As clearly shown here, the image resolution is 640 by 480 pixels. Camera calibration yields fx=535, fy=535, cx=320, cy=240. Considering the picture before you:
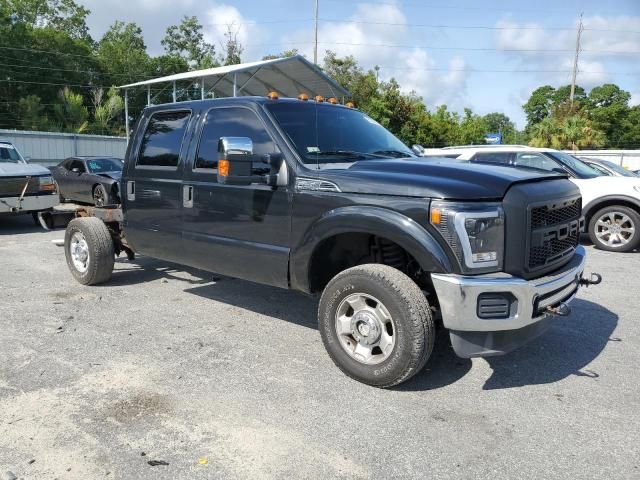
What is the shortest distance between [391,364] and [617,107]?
2854 inches

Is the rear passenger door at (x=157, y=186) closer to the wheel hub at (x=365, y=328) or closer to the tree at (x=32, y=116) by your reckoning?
the wheel hub at (x=365, y=328)

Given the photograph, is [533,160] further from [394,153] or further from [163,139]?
[163,139]

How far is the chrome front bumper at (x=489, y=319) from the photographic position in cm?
319

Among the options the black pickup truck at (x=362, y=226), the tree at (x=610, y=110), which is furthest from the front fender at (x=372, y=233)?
the tree at (x=610, y=110)

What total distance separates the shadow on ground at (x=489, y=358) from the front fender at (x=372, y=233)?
0.98 metres

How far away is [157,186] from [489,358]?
3388mm

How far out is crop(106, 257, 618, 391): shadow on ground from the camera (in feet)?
12.8

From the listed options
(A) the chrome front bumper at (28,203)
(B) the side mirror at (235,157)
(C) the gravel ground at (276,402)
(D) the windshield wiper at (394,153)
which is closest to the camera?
(C) the gravel ground at (276,402)

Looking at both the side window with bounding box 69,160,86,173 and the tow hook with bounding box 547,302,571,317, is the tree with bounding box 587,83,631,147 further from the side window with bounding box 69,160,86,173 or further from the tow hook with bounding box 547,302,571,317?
the tow hook with bounding box 547,302,571,317

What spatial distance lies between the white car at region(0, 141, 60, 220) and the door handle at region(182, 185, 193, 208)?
7.03 meters

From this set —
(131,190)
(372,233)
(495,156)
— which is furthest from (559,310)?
(495,156)

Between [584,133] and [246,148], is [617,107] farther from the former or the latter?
[246,148]

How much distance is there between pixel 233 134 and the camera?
4.57 meters

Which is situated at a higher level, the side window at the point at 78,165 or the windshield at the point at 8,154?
the windshield at the point at 8,154
